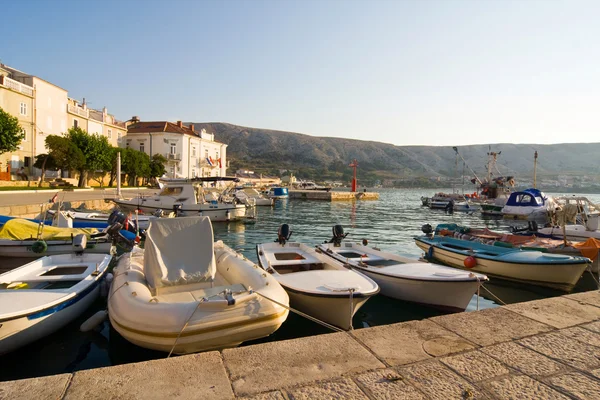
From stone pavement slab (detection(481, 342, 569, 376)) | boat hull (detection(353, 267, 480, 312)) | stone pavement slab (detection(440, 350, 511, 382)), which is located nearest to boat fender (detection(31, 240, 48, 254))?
boat hull (detection(353, 267, 480, 312))

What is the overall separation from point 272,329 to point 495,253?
9052 mm

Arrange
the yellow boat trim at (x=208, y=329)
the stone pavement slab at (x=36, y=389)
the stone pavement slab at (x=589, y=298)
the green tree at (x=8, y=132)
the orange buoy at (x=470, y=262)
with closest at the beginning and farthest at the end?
the stone pavement slab at (x=36, y=389), the yellow boat trim at (x=208, y=329), the stone pavement slab at (x=589, y=298), the orange buoy at (x=470, y=262), the green tree at (x=8, y=132)

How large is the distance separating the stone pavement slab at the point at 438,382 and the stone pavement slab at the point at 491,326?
34.7 inches

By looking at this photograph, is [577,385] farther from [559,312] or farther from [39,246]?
[39,246]

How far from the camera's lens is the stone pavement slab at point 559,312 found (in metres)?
4.70

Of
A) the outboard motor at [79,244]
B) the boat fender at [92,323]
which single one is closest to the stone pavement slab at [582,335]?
the boat fender at [92,323]

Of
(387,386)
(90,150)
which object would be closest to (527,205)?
(387,386)

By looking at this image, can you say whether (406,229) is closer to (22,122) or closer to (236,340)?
(236,340)

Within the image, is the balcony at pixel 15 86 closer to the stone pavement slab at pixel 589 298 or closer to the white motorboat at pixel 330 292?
the white motorboat at pixel 330 292

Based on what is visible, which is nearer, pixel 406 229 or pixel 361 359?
pixel 361 359

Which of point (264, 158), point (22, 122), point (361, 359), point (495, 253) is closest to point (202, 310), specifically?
point (361, 359)

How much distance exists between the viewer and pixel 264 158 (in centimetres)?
18838

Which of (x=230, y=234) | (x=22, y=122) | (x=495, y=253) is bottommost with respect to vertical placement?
(x=230, y=234)

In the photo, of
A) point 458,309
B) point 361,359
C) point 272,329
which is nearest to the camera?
point 361,359
